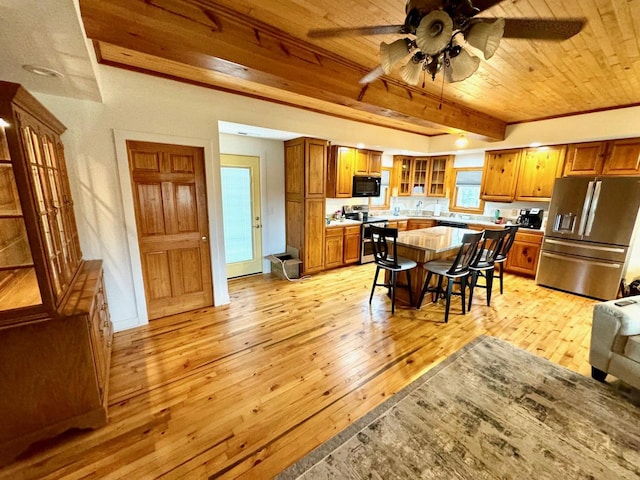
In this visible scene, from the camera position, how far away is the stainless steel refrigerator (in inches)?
140

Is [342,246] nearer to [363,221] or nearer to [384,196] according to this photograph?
[363,221]

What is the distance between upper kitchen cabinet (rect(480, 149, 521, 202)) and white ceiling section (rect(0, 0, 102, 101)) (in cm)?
590

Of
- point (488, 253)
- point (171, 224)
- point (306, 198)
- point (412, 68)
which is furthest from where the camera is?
point (306, 198)

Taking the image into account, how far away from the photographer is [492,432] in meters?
1.80

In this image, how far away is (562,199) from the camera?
4016 mm

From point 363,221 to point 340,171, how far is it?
43.5 inches

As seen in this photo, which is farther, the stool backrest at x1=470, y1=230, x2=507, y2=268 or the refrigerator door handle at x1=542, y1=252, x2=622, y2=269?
the refrigerator door handle at x1=542, y1=252, x2=622, y2=269

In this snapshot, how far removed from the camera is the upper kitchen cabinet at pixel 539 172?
443 centimetres

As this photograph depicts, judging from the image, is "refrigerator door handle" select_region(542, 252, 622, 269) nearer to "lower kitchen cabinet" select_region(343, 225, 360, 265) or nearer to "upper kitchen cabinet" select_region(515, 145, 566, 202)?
"upper kitchen cabinet" select_region(515, 145, 566, 202)

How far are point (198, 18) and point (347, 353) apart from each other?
9.44 feet

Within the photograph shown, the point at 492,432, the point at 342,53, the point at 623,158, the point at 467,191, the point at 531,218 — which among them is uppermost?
the point at 342,53

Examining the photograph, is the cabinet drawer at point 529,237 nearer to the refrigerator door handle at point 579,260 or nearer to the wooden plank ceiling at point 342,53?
the refrigerator door handle at point 579,260

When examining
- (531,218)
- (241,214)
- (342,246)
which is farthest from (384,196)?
(241,214)

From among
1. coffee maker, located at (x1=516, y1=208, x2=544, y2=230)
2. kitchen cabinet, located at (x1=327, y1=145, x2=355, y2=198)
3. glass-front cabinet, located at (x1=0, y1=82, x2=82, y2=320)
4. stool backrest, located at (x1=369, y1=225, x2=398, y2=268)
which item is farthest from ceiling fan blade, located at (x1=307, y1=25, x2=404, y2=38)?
coffee maker, located at (x1=516, y1=208, x2=544, y2=230)
